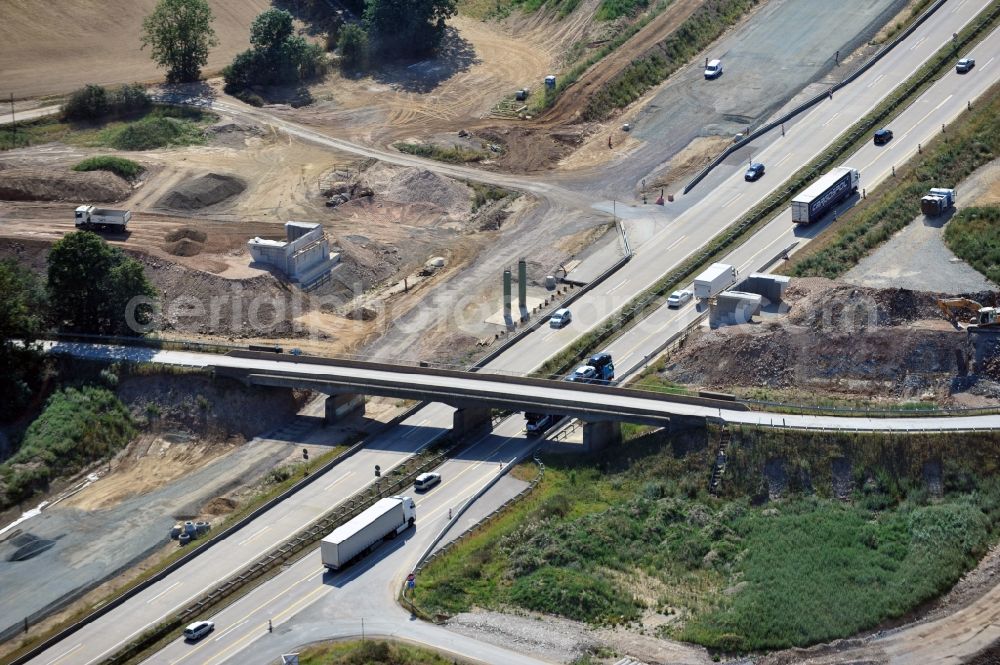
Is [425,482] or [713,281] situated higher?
[713,281]

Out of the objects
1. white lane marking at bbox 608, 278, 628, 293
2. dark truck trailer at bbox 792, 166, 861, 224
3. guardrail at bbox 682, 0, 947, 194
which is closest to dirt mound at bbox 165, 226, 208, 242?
white lane marking at bbox 608, 278, 628, 293

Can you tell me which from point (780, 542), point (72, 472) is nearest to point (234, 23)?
point (72, 472)

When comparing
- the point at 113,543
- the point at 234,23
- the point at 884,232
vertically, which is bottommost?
the point at 113,543

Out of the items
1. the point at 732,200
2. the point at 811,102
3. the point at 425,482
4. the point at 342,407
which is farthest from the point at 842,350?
the point at 811,102

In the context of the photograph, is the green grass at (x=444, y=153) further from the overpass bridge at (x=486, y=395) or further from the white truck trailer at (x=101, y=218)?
the overpass bridge at (x=486, y=395)

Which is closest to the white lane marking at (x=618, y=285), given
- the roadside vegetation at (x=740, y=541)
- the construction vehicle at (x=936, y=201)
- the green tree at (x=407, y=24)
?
the construction vehicle at (x=936, y=201)

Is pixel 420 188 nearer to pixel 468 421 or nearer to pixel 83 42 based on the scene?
pixel 468 421

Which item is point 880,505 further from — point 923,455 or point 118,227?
point 118,227
